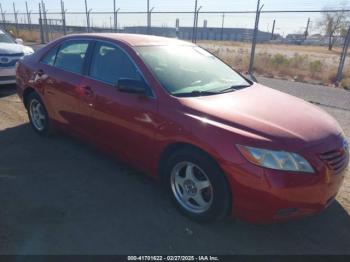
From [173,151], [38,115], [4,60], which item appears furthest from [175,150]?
[4,60]

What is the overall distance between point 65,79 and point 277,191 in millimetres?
3079

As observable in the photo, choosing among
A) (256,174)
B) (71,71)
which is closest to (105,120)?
(71,71)

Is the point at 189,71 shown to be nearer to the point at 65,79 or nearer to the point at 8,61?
the point at 65,79

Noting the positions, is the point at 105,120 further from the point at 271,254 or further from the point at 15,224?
the point at 271,254

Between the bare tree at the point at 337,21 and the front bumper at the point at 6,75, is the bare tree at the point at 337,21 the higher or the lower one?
the higher one

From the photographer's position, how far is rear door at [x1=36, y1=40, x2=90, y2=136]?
160 inches

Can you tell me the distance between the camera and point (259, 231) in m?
2.95

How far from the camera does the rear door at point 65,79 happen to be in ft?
13.3

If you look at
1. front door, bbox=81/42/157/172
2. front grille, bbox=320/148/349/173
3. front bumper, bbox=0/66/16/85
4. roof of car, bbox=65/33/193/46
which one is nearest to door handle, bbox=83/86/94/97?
front door, bbox=81/42/157/172

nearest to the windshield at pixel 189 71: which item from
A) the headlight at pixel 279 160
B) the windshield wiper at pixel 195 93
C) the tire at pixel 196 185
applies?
the windshield wiper at pixel 195 93

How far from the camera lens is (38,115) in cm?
504

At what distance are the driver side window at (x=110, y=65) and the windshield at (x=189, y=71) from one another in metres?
0.19

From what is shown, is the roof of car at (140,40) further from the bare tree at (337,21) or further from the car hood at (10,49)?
the bare tree at (337,21)

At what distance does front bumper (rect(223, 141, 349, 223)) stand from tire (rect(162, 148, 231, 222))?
0.12m
